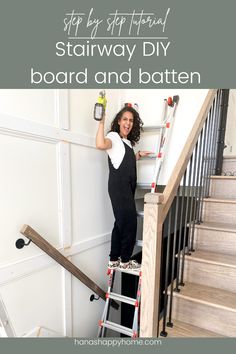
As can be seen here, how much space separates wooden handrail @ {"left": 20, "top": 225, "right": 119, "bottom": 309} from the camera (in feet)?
4.34

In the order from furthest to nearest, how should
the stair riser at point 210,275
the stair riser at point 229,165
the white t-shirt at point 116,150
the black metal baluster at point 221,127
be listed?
the stair riser at point 229,165 → the black metal baluster at point 221,127 → the white t-shirt at point 116,150 → the stair riser at point 210,275

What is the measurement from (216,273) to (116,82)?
1511 millimetres

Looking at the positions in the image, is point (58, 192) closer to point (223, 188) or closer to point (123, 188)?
point (123, 188)

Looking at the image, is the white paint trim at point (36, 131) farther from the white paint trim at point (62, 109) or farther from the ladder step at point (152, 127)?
the ladder step at point (152, 127)

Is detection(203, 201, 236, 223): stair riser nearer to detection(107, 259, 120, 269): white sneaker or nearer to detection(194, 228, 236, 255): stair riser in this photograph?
detection(194, 228, 236, 255): stair riser

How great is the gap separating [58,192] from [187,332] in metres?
1.17

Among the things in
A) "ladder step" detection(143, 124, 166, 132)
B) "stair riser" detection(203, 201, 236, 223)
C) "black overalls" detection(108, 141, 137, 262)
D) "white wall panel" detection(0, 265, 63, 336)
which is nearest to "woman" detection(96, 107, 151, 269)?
"black overalls" detection(108, 141, 137, 262)

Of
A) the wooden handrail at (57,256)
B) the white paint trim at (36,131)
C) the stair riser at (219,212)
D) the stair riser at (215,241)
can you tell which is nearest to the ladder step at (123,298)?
the wooden handrail at (57,256)

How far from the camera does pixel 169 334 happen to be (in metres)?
1.31

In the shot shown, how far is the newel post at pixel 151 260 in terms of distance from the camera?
1.13 m

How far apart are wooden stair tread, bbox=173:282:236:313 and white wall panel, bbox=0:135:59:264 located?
92 cm

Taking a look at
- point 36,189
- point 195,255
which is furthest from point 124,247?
point 36,189

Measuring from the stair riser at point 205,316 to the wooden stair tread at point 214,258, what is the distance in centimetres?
27

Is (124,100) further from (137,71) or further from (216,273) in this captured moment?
(216,273)
